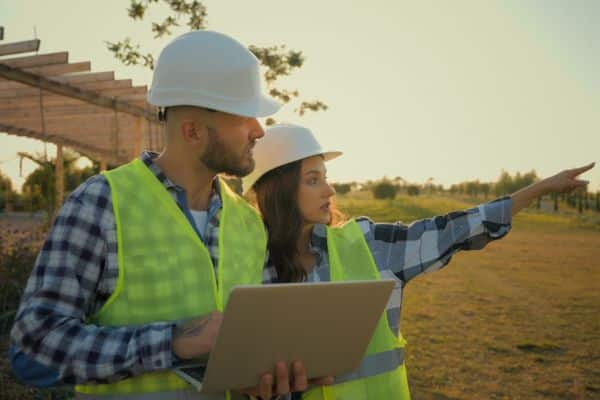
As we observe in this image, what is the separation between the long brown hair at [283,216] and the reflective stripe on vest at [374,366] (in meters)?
0.41

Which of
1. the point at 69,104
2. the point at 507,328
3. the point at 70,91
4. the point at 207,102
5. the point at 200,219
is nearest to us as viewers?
the point at 207,102

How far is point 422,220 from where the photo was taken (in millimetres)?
2764

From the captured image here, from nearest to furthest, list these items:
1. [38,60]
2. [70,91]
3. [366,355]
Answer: [366,355] → [38,60] → [70,91]

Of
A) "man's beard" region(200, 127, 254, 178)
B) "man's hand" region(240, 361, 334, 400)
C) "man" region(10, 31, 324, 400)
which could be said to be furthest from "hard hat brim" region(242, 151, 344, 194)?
"man's hand" region(240, 361, 334, 400)

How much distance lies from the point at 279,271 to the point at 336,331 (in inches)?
27.7

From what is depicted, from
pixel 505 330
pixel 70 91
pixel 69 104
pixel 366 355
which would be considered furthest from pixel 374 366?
pixel 69 104

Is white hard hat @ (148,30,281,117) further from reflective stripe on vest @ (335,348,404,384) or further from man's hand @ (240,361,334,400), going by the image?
reflective stripe on vest @ (335,348,404,384)

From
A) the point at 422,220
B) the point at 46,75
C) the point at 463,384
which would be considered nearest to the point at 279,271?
the point at 422,220

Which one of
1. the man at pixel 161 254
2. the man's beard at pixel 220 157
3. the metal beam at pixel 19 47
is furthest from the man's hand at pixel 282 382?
the metal beam at pixel 19 47

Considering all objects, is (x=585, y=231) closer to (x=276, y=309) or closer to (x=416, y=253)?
(x=416, y=253)

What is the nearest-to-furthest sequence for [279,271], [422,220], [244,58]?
[244,58]
[279,271]
[422,220]

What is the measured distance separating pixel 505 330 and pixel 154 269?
21.1ft

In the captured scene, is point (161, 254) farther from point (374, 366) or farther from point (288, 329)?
point (374, 366)

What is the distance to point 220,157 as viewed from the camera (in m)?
2.03
